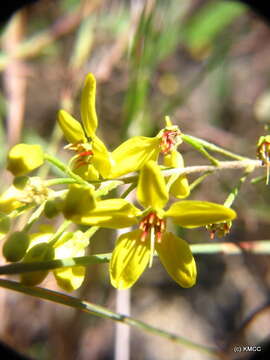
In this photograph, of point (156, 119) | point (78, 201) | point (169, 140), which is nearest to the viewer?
point (78, 201)

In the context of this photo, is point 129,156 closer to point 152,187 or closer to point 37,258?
point 152,187

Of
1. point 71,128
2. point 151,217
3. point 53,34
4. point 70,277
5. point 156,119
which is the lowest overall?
point 70,277

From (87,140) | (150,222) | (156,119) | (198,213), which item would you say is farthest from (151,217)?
(156,119)

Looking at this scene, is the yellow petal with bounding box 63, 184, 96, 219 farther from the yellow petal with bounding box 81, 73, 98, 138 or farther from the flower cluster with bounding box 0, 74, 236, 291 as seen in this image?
the yellow petal with bounding box 81, 73, 98, 138

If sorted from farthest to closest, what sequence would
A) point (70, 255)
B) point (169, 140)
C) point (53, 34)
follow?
point (53, 34) < point (169, 140) < point (70, 255)

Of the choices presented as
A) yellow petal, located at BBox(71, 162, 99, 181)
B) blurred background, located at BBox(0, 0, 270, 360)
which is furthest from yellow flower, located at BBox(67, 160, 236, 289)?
blurred background, located at BBox(0, 0, 270, 360)

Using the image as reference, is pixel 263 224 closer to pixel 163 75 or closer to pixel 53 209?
pixel 163 75

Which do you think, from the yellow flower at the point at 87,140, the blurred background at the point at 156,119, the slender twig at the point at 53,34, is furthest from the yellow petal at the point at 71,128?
the slender twig at the point at 53,34
